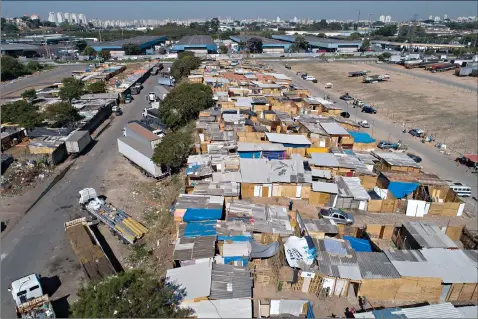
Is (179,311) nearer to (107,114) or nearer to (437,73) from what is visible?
(107,114)

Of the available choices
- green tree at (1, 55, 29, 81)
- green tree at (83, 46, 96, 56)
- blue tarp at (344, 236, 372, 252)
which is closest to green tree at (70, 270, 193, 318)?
blue tarp at (344, 236, 372, 252)

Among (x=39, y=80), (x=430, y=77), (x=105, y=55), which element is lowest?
(x=39, y=80)

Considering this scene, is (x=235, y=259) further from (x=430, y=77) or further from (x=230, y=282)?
(x=430, y=77)

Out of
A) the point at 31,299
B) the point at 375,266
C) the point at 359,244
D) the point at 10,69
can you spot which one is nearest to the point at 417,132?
the point at 359,244

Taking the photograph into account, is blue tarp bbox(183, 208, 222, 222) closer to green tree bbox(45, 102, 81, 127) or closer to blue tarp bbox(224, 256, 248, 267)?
blue tarp bbox(224, 256, 248, 267)

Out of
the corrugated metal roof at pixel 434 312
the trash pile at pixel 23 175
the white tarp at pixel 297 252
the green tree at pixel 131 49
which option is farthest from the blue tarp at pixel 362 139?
the green tree at pixel 131 49
